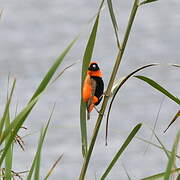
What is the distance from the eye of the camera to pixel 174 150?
96 centimetres

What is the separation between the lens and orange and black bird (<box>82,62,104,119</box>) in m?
1.24

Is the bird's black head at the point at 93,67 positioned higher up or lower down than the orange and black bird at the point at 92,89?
higher up

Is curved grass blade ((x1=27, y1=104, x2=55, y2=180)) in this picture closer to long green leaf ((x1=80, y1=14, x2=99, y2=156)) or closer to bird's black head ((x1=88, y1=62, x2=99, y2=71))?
long green leaf ((x1=80, y1=14, x2=99, y2=156))

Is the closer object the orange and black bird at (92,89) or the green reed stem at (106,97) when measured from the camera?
the green reed stem at (106,97)

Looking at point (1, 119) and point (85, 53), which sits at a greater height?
point (85, 53)

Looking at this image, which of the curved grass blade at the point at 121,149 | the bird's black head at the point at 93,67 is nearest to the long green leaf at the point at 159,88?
the curved grass blade at the point at 121,149

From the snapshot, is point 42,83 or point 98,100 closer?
point 42,83

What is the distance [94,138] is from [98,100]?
230mm

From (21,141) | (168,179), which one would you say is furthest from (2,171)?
(168,179)

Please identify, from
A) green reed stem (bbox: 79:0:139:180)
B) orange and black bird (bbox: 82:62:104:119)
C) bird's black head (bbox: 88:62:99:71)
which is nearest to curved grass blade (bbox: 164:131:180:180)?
green reed stem (bbox: 79:0:139:180)

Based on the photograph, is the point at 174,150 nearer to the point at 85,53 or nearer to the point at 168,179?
the point at 168,179

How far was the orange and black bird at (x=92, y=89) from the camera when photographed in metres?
1.24

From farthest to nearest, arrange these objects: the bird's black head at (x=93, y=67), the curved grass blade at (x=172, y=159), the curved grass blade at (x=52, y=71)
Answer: the bird's black head at (x=93, y=67), the curved grass blade at (x=52, y=71), the curved grass blade at (x=172, y=159)

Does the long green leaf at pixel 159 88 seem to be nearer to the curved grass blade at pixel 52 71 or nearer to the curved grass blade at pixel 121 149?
the curved grass blade at pixel 121 149
